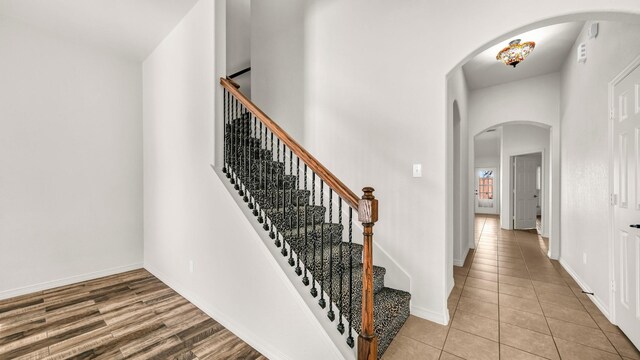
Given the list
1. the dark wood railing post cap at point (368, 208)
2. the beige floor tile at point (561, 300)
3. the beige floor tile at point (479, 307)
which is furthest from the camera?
the beige floor tile at point (561, 300)

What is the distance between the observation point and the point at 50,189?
3293 mm

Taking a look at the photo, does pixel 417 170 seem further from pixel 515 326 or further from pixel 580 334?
pixel 580 334

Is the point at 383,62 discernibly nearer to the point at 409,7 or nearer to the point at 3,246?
the point at 409,7

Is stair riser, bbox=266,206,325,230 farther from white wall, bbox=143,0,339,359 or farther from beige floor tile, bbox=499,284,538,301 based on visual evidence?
beige floor tile, bbox=499,284,538,301

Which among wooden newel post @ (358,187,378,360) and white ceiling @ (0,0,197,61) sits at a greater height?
white ceiling @ (0,0,197,61)

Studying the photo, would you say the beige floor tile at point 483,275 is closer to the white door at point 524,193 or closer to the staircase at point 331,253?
the staircase at point 331,253

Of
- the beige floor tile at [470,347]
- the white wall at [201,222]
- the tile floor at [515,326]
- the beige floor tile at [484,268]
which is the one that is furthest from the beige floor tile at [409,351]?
the beige floor tile at [484,268]

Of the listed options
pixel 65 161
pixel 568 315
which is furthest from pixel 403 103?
pixel 65 161

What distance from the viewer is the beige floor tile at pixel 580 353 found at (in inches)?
75.4

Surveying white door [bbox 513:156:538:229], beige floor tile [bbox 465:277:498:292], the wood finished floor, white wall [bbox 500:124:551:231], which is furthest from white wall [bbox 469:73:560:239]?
the wood finished floor

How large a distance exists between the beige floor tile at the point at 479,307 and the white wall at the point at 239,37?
14.7 ft

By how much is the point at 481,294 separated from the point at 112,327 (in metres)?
3.70

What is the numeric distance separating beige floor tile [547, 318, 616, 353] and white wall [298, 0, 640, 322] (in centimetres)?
93

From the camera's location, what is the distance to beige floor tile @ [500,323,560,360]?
1.98 metres
